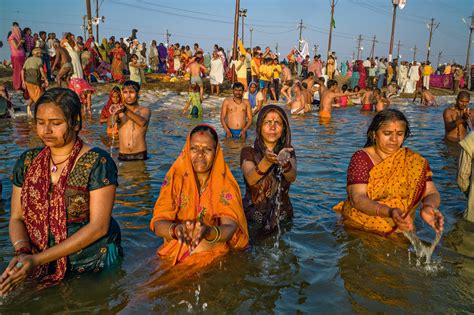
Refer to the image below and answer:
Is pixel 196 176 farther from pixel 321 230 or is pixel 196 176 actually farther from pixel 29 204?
pixel 321 230

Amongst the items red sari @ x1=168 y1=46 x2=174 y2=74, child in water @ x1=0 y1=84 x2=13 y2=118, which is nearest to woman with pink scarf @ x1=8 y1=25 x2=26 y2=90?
child in water @ x1=0 y1=84 x2=13 y2=118

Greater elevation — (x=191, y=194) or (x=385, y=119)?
(x=385, y=119)

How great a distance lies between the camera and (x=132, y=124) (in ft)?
24.7

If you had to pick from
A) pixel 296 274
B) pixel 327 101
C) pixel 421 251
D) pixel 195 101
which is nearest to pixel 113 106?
pixel 296 274

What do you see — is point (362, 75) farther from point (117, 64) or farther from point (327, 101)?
point (117, 64)

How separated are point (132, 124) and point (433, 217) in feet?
17.6

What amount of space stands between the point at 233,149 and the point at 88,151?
6.40 metres

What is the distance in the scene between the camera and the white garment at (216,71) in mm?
19766

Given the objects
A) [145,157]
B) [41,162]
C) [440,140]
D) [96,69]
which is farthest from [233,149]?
[96,69]

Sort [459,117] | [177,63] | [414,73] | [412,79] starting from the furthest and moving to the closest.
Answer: [412,79]
[414,73]
[177,63]
[459,117]

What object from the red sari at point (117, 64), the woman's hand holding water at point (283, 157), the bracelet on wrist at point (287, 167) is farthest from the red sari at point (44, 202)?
the red sari at point (117, 64)

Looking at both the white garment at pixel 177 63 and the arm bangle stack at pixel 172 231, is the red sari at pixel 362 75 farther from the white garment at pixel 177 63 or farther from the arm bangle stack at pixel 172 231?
the arm bangle stack at pixel 172 231

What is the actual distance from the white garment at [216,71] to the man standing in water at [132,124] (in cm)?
1260

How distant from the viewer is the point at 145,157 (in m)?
7.99
